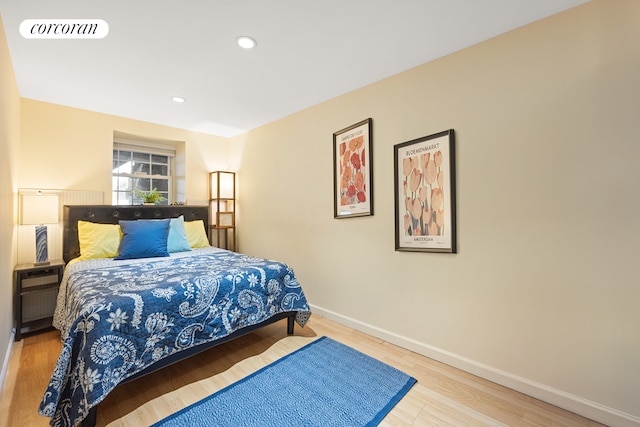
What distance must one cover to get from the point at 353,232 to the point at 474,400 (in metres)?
1.62

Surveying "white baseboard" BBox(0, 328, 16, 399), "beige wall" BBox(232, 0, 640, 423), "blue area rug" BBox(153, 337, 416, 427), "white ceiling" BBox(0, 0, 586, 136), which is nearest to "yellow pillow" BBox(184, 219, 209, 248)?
"white ceiling" BBox(0, 0, 586, 136)

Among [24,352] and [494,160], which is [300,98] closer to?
[494,160]

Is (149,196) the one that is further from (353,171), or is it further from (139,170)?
(353,171)

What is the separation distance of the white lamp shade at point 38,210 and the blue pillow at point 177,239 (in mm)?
1049

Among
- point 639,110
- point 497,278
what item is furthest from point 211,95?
point 639,110

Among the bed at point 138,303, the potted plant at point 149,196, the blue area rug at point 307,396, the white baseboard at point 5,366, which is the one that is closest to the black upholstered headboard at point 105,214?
the bed at point 138,303

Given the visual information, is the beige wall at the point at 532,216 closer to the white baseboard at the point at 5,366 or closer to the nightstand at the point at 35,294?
the white baseboard at the point at 5,366

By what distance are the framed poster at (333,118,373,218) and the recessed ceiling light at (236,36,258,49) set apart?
1207mm

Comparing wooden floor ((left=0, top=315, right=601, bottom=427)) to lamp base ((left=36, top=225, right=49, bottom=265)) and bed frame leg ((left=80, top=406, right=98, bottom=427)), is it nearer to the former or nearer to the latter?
bed frame leg ((left=80, top=406, right=98, bottom=427))

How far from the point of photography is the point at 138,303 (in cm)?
169

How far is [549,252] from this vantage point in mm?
1768

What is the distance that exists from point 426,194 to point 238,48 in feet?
6.15

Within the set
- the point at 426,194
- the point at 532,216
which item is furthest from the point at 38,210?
the point at 532,216

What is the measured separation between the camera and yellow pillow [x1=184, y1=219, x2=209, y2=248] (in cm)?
368
